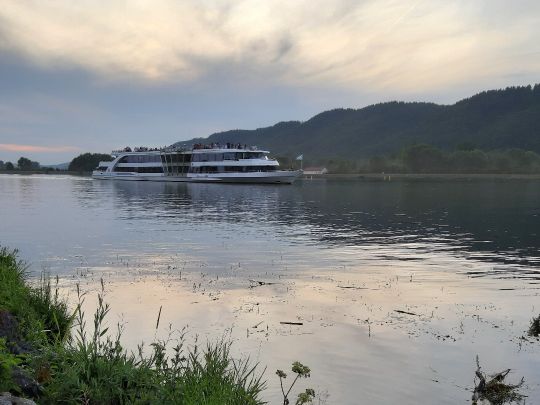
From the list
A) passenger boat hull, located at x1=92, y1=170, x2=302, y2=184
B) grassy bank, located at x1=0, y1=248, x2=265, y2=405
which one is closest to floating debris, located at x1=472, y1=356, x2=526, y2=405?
grassy bank, located at x1=0, y1=248, x2=265, y2=405

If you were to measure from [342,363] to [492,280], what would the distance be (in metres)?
9.61

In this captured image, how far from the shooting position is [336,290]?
14344 millimetres

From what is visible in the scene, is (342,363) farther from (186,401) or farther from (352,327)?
(186,401)

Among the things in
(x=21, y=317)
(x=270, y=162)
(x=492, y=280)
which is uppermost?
(x=270, y=162)

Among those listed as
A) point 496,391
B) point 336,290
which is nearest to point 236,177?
point 336,290

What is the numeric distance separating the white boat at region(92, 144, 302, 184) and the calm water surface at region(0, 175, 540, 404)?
175ft

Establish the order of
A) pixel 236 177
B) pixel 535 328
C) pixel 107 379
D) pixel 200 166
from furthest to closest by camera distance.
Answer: pixel 200 166
pixel 236 177
pixel 535 328
pixel 107 379

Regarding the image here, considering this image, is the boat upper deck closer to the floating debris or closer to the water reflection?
the water reflection

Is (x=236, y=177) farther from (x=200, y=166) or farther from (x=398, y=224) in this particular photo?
(x=398, y=224)

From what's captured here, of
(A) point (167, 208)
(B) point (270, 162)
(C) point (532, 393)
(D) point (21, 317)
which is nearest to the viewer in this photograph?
(C) point (532, 393)

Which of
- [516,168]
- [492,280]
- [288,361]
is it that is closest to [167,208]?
[492,280]

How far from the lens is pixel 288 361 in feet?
29.1

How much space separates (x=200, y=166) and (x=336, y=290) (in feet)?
270

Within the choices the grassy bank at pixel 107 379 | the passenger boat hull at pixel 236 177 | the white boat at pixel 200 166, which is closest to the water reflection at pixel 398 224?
the grassy bank at pixel 107 379
